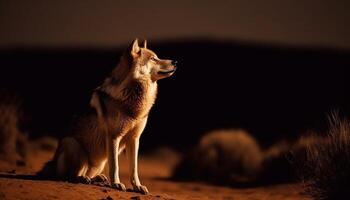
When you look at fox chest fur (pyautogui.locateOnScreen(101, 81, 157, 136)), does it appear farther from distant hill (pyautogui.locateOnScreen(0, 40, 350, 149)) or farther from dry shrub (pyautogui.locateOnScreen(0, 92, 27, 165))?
distant hill (pyautogui.locateOnScreen(0, 40, 350, 149))

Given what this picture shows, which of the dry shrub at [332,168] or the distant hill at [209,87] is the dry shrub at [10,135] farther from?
the dry shrub at [332,168]

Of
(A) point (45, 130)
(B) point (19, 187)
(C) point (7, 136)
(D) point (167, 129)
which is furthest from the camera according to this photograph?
(D) point (167, 129)

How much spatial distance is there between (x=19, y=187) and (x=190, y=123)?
67.5 ft

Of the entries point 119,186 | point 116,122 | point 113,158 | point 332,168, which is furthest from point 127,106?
point 332,168

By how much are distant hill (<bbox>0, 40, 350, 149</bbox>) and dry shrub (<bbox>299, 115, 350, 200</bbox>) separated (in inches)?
488

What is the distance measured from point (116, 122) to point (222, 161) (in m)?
8.39

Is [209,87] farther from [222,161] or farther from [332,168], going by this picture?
[332,168]

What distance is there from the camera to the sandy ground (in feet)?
21.4

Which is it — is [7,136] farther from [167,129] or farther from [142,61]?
[167,129]

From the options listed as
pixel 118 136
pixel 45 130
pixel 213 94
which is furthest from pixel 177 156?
pixel 118 136

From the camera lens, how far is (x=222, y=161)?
49.9 feet

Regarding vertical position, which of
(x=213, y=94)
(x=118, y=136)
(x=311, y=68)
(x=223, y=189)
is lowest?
(x=223, y=189)

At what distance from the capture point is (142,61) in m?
7.44

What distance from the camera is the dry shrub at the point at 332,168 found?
7176 millimetres
